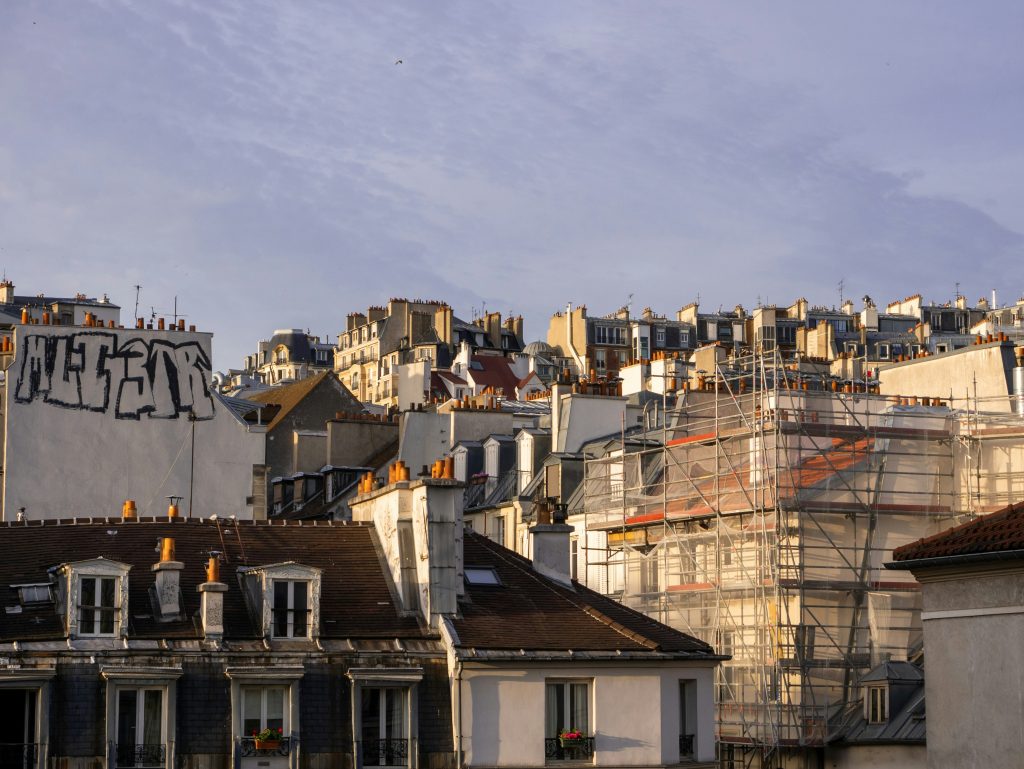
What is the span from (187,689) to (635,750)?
735cm

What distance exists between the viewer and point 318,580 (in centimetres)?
2955

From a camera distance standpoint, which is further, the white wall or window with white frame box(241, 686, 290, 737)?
the white wall

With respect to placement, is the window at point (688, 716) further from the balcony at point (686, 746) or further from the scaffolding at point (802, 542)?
the scaffolding at point (802, 542)

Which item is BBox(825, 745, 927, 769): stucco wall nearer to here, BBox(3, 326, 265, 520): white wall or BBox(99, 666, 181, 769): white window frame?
BBox(99, 666, 181, 769): white window frame

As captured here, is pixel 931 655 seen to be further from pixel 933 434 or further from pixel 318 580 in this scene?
pixel 933 434

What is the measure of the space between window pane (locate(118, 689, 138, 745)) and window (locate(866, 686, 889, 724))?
1520 cm

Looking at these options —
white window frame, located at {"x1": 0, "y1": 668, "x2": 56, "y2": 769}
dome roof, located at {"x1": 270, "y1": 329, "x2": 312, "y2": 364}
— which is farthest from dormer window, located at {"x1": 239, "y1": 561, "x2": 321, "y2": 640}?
dome roof, located at {"x1": 270, "y1": 329, "x2": 312, "y2": 364}

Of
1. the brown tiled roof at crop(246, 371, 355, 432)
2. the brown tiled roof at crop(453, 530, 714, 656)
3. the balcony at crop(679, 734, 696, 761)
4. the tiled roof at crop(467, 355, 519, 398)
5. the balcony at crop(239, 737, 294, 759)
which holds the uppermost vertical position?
the tiled roof at crop(467, 355, 519, 398)

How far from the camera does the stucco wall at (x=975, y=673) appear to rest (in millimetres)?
24328

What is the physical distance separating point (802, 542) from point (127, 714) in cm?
1581

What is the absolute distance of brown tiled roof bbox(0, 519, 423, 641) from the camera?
29000mm

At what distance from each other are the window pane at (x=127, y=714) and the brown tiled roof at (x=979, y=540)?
456 inches

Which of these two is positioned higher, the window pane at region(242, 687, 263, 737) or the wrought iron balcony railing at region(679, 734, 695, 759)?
the window pane at region(242, 687, 263, 737)

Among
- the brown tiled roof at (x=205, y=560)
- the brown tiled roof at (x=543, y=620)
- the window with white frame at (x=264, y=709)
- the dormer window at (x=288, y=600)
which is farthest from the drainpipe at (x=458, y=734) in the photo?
the window with white frame at (x=264, y=709)
